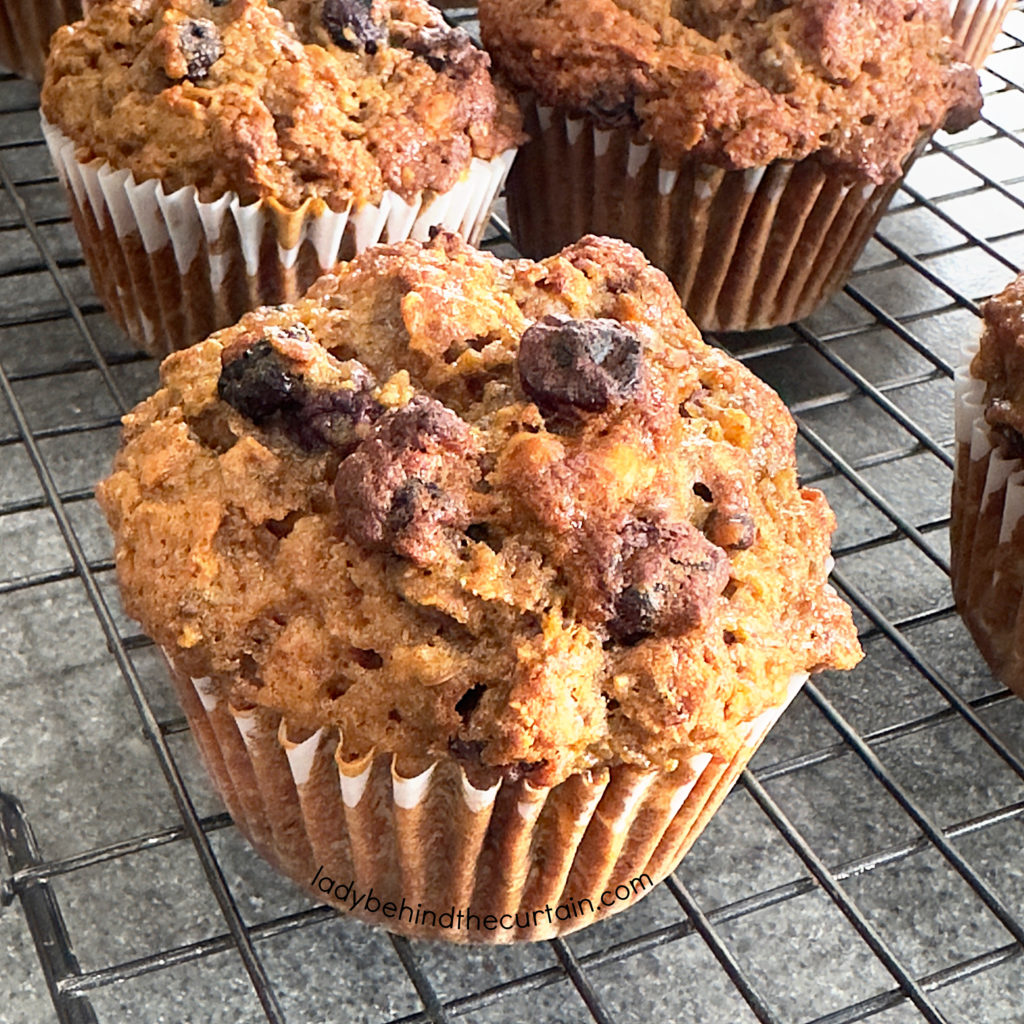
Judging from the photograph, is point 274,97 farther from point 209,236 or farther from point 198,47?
point 209,236

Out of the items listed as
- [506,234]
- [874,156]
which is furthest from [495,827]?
[506,234]

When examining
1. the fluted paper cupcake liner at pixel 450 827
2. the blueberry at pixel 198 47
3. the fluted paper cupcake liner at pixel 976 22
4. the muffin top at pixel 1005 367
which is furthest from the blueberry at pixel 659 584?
the fluted paper cupcake liner at pixel 976 22

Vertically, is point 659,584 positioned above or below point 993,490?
above

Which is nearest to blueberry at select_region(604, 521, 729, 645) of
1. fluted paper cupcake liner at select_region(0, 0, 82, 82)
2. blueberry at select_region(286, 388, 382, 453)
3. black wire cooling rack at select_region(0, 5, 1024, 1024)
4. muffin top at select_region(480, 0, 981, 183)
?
blueberry at select_region(286, 388, 382, 453)

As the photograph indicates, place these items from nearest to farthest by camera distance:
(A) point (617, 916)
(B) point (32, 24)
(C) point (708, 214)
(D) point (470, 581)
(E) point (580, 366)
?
(D) point (470, 581)
(E) point (580, 366)
(A) point (617, 916)
(C) point (708, 214)
(B) point (32, 24)

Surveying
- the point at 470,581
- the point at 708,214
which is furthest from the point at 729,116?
the point at 470,581

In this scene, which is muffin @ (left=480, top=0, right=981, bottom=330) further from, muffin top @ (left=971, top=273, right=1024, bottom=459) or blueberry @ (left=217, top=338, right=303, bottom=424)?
blueberry @ (left=217, top=338, right=303, bottom=424)

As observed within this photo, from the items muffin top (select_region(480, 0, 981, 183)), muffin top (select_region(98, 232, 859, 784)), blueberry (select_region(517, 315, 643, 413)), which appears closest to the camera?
muffin top (select_region(98, 232, 859, 784))
